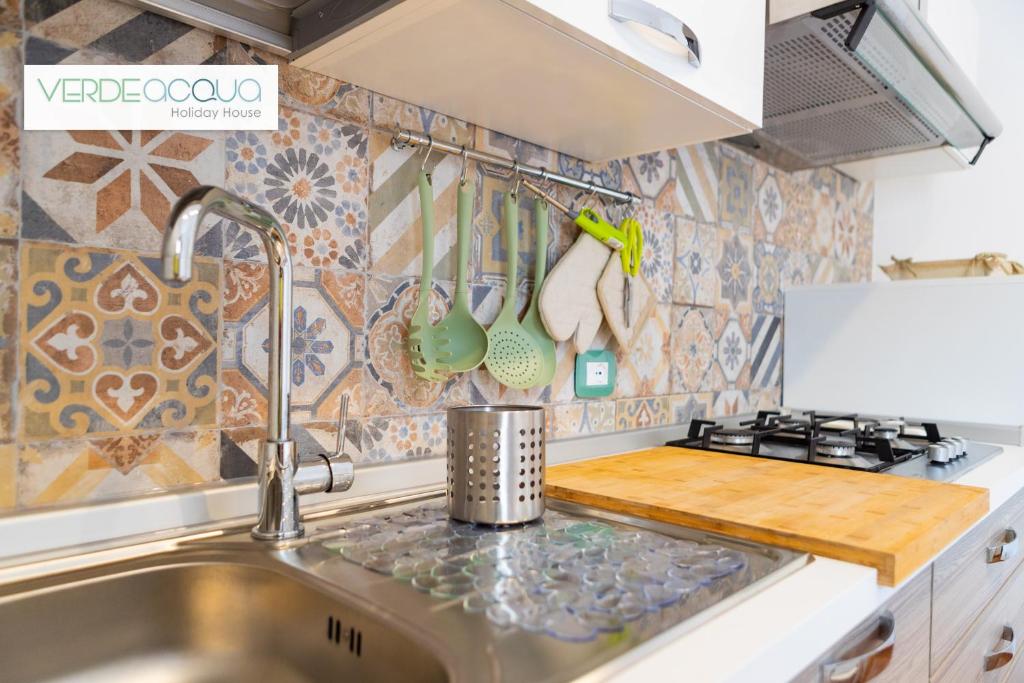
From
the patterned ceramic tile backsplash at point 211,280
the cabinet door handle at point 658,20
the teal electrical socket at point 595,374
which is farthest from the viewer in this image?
the teal electrical socket at point 595,374

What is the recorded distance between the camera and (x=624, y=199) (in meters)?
1.41

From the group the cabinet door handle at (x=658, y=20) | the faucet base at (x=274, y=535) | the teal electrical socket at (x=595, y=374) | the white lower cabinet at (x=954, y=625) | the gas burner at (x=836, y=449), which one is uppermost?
the cabinet door handle at (x=658, y=20)

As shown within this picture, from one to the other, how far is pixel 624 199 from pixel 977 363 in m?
1.05

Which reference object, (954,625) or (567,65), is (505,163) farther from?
(954,625)

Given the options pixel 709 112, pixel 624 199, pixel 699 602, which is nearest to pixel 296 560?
pixel 699 602

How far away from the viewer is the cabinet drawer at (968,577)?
0.91 meters

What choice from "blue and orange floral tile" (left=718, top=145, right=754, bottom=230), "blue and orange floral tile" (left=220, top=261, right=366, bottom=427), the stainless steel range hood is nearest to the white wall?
the stainless steel range hood

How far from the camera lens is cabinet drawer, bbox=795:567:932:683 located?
25.5 inches

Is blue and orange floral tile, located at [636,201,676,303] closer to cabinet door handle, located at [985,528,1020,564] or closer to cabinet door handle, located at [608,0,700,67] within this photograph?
cabinet door handle, located at [608,0,700,67]

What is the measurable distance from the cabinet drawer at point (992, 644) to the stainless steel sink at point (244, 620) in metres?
0.48

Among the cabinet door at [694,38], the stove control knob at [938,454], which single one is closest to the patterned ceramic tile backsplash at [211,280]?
the cabinet door at [694,38]

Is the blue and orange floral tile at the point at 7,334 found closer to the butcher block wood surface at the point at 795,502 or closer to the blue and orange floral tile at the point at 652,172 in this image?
the butcher block wood surface at the point at 795,502

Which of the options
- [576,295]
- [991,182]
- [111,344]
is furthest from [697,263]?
[991,182]

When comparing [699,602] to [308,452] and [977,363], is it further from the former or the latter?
[977,363]
